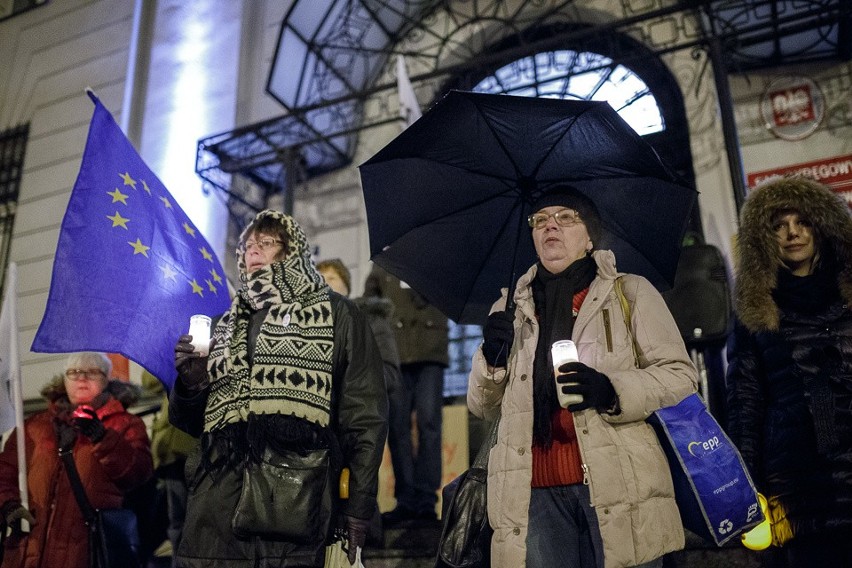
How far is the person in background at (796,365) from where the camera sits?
279 centimetres

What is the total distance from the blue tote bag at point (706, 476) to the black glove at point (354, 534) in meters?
1.11

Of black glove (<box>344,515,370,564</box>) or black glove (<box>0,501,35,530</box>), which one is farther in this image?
black glove (<box>0,501,35,530</box>)

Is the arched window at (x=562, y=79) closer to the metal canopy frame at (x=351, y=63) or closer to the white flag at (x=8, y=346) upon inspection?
the metal canopy frame at (x=351, y=63)

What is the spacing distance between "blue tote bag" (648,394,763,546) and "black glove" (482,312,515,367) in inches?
21.0

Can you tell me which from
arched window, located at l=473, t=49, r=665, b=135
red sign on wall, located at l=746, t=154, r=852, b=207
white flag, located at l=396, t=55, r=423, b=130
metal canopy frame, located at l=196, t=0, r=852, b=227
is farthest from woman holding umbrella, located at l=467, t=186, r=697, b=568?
arched window, located at l=473, t=49, r=665, b=135

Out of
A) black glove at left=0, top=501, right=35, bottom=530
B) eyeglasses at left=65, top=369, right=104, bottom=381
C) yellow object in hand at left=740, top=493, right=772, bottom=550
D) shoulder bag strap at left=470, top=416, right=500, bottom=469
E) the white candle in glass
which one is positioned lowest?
yellow object in hand at left=740, top=493, right=772, bottom=550

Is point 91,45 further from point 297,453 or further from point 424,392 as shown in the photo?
point 297,453

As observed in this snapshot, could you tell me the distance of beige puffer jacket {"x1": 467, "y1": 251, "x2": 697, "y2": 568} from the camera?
231 centimetres

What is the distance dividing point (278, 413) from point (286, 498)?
0.30 m

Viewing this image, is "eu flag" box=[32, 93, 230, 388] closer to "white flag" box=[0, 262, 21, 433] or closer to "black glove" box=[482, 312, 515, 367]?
"white flag" box=[0, 262, 21, 433]

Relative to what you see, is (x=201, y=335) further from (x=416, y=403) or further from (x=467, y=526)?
(x=416, y=403)

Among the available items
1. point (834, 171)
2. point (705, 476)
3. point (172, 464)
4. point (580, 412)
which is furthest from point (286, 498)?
point (834, 171)

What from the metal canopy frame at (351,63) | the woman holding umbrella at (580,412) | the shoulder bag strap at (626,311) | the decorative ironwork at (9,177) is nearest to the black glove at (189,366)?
the woman holding umbrella at (580,412)

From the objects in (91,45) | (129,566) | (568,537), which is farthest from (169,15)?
(568,537)
